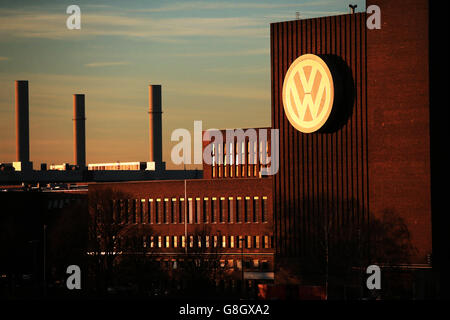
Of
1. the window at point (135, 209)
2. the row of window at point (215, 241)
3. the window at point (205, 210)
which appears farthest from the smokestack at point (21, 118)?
the window at point (205, 210)

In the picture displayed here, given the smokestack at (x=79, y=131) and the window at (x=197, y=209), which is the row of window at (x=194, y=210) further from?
the smokestack at (x=79, y=131)

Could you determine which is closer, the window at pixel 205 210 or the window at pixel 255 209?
the window at pixel 255 209

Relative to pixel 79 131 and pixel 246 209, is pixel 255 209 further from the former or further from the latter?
pixel 79 131

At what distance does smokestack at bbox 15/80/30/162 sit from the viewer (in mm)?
180375

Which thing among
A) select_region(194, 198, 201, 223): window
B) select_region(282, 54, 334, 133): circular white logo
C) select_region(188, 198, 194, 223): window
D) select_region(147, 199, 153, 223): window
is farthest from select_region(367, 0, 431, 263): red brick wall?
select_region(147, 199, 153, 223): window

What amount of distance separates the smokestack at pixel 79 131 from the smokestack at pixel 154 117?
13.0 m

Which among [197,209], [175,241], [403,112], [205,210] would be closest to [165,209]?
[175,241]

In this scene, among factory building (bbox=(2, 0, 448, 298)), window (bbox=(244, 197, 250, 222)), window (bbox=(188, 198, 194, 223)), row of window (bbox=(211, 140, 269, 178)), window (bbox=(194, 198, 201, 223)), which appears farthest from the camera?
row of window (bbox=(211, 140, 269, 178))

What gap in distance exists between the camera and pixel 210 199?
124688mm

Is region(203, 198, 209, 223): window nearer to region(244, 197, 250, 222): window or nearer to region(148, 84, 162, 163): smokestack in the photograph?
region(244, 197, 250, 222): window

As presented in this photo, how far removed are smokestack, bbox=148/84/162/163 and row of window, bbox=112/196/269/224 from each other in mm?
62855

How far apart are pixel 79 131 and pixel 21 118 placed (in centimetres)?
1572

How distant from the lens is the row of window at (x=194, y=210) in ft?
398
